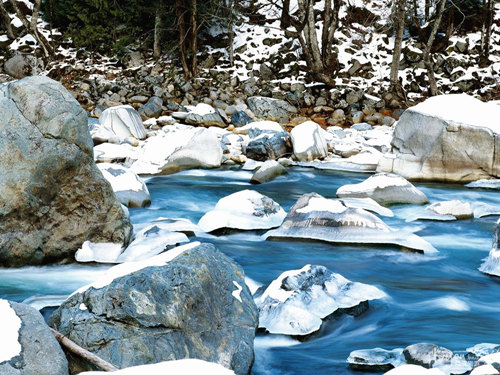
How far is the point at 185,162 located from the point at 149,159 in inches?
26.5

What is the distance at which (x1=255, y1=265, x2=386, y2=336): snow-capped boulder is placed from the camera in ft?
13.1

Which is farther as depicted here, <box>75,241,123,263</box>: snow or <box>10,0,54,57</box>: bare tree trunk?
<box>10,0,54,57</box>: bare tree trunk

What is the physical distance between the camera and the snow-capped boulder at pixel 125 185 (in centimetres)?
736

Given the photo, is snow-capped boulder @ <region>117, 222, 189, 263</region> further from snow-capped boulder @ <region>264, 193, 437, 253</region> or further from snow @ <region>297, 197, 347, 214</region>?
snow @ <region>297, 197, 347, 214</region>

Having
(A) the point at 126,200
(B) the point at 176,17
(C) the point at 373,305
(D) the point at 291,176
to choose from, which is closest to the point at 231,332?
(C) the point at 373,305

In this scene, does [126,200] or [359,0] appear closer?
[126,200]

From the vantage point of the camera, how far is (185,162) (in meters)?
10.8

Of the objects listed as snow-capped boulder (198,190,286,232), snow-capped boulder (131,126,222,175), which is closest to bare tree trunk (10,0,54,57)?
snow-capped boulder (131,126,222,175)

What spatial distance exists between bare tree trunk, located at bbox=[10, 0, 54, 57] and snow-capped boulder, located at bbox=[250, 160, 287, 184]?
14.9 m

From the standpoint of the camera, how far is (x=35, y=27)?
2183cm

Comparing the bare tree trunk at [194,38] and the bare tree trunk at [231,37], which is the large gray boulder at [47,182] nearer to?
the bare tree trunk at [194,38]

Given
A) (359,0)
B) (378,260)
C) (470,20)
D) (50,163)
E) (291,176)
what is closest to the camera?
(50,163)

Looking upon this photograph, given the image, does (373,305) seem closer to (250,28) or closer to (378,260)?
(378,260)

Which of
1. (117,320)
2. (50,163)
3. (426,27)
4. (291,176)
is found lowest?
(291,176)
